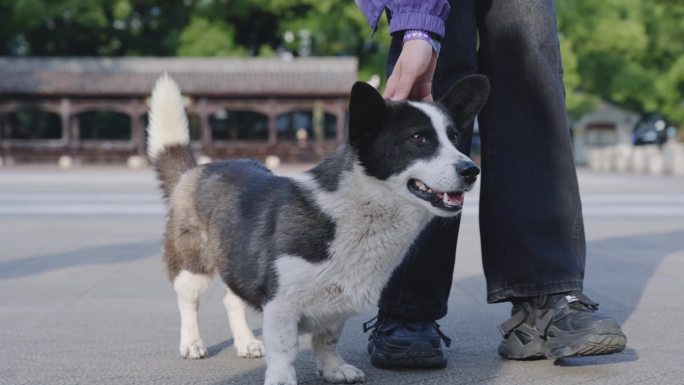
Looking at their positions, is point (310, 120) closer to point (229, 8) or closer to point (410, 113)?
point (229, 8)

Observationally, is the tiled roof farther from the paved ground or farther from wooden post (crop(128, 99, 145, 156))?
the paved ground

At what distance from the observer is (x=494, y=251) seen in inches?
126

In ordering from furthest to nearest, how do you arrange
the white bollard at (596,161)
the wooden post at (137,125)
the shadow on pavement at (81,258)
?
the wooden post at (137,125)
the white bollard at (596,161)
the shadow on pavement at (81,258)

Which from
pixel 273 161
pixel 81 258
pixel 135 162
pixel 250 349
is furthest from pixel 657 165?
pixel 250 349

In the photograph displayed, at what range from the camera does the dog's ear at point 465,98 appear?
9.18 ft

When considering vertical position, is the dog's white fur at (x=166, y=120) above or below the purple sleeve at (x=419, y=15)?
below

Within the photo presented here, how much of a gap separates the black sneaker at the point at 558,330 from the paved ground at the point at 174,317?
6 cm

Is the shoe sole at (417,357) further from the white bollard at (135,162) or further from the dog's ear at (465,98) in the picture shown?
the white bollard at (135,162)

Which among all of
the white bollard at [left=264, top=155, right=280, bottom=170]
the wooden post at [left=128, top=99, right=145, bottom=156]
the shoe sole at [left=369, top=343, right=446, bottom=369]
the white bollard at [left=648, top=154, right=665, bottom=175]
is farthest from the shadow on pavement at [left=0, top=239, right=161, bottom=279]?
the wooden post at [left=128, top=99, right=145, bottom=156]

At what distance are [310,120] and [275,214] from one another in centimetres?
3671

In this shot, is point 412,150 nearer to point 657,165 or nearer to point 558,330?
point 558,330

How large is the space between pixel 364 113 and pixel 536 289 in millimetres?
1017

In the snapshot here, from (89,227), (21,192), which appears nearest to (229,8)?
(21,192)

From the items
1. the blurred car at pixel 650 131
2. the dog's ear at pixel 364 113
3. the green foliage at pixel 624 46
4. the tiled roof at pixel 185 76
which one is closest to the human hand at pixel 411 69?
the dog's ear at pixel 364 113
